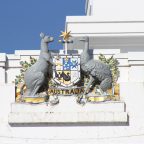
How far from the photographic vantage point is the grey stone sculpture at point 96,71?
3125 centimetres

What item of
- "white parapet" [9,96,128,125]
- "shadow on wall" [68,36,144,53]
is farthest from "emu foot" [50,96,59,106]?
"shadow on wall" [68,36,144,53]

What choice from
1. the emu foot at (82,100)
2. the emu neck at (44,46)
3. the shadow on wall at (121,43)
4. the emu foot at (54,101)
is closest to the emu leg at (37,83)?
the emu foot at (54,101)

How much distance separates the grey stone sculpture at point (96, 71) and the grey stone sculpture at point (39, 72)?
1244mm

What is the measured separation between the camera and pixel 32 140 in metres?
30.8

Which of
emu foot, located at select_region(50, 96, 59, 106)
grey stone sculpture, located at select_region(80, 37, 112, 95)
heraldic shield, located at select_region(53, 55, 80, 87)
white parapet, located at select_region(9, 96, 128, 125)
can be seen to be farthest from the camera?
grey stone sculpture, located at select_region(80, 37, 112, 95)

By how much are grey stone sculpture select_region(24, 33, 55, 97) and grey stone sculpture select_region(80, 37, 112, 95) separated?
124 cm

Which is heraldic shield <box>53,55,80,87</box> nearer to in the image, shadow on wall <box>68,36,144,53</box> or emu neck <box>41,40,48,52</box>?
emu neck <box>41,40,48,52</box>

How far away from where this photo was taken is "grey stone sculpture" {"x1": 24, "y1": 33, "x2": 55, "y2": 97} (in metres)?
31.2

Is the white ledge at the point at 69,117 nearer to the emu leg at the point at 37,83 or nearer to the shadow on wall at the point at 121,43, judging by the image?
the emu leg at the point at 37,83

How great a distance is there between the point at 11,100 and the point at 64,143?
2586 millimetres

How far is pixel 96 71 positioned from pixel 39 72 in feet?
6.96

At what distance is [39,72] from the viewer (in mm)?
31219

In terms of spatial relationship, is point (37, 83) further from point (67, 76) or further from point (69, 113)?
point (69, 113)

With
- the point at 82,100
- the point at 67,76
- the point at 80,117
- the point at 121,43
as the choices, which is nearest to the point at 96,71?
the point at 67,76
